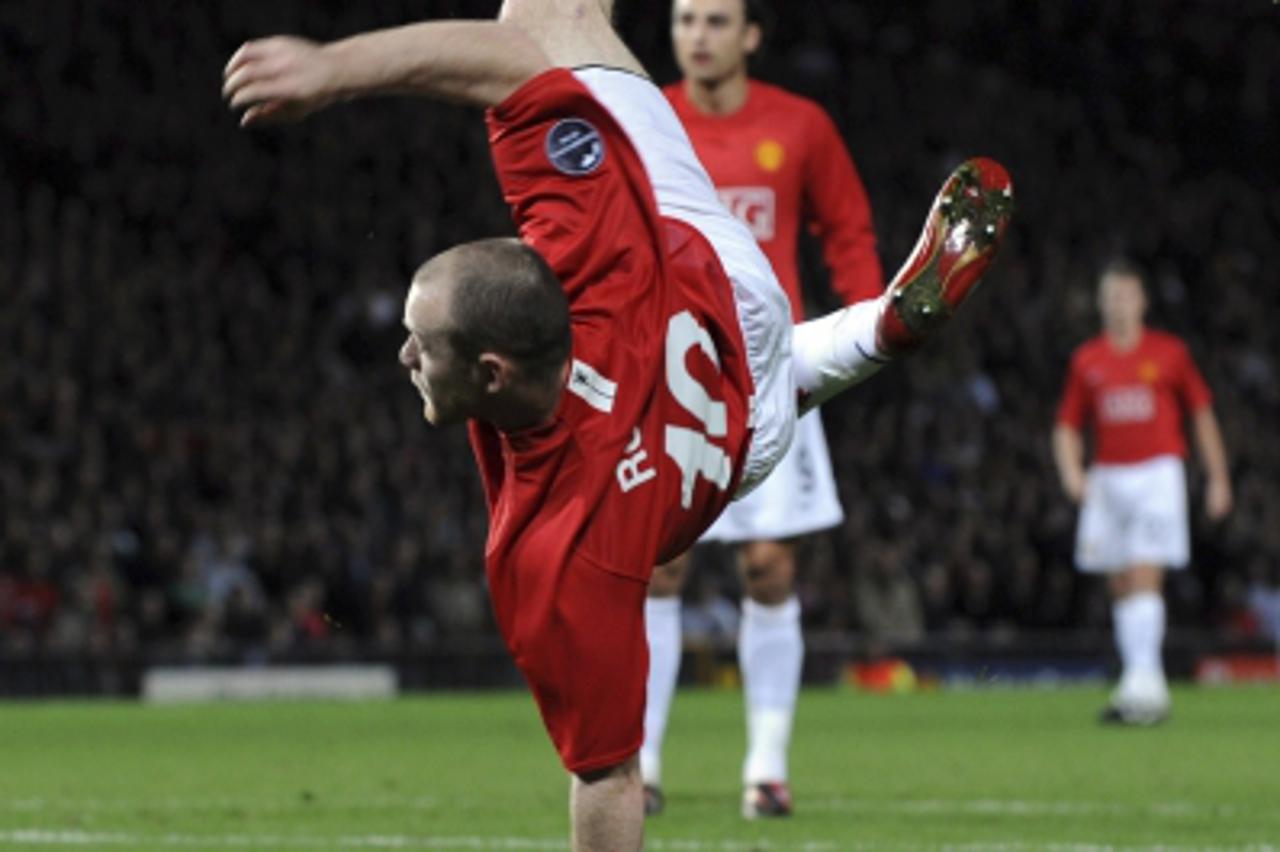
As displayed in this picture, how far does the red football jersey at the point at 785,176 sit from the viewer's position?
7457 millimetres

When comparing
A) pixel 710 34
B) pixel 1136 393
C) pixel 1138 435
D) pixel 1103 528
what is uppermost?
pixel 710 34

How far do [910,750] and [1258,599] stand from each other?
A: 977 centimetres

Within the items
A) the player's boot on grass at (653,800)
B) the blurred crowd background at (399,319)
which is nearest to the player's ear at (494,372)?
the player's boot on grass at (653,800)

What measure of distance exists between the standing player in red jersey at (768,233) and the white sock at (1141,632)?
4.97 m

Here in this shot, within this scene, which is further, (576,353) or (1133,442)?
(1133,442)

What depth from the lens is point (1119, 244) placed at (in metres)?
24.0

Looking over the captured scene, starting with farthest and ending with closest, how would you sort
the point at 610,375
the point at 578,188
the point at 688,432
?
the point at 578,188, the point at 688,432, the point at 610,375

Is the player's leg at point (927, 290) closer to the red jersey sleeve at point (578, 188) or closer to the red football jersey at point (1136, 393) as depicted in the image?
the red jersey sleeve at point (578, 188)

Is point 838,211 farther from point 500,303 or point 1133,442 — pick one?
point 1133,442

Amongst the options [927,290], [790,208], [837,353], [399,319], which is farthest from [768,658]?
[399,319]

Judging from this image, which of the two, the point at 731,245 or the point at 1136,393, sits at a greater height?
the point at 731,245

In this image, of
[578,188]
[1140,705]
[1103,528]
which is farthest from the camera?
[1103,528]

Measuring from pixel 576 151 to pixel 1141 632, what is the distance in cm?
847

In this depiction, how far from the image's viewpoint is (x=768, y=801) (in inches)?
277
